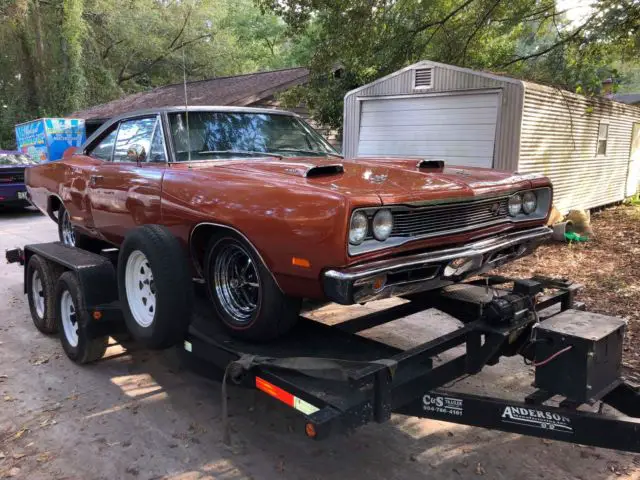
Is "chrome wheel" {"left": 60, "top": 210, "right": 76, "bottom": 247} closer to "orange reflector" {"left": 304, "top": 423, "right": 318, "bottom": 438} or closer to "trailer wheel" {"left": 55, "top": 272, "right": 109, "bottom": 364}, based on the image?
"trailer wheel" {"left": 55, "top": 272, "right": 109, "bottom": 364}

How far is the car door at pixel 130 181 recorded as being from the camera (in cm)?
387

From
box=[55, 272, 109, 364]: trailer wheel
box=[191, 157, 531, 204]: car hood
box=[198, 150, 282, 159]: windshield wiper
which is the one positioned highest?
box=[198, 150, 282, 159]: windshield wiper

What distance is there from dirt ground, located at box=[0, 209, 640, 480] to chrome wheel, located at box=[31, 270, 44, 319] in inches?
27.7

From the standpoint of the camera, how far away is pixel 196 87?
19797mm

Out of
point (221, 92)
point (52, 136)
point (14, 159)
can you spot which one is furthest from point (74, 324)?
point (52, 136)

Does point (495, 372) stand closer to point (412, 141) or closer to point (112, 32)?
point (412, 141)

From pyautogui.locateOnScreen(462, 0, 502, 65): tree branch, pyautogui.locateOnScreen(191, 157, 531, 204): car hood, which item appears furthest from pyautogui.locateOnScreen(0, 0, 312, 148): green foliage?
pyautogui.locateOnScreen(191, 157, 531, 204): car hood

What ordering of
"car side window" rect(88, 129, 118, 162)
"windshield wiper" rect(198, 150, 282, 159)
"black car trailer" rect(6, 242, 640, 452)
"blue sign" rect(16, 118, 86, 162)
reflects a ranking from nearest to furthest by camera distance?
"black car trailer" rect(6, 242, 640, 452)
"windshield wiper" rect(198, 150, 282, 159)
"car side window" rect(88, 129, 118, 162)
"blue sign" rect(16, 118, 86, 162)

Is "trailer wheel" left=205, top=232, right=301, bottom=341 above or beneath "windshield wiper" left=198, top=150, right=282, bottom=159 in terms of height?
beneath

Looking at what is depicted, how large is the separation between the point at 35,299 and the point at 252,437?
296cm

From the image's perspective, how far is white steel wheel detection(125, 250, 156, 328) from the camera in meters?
3.57

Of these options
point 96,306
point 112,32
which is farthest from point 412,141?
point 112,32

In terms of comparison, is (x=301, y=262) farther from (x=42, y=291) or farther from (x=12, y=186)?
(x=12, y=186)

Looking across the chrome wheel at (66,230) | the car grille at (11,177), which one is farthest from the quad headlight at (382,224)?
the car grille at (11,177)
